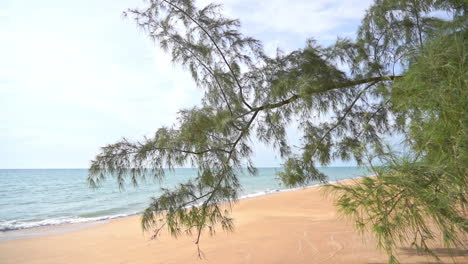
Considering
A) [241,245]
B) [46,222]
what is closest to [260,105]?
[241,245]

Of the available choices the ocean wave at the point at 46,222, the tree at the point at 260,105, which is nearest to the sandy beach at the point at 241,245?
the tree at the point at 260,105

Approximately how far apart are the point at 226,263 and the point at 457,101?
3.72m

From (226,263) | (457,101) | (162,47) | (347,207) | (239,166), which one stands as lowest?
(226,263)

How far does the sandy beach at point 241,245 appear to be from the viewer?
4559 millimetres

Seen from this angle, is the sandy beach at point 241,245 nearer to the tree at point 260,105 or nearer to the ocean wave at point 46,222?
the tree at point 260,105

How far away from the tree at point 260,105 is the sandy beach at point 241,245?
94 centimetres

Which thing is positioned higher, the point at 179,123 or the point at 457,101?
the point at 179,123

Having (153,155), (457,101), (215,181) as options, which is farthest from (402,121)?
(153,155)

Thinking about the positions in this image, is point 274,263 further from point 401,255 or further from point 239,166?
point 239,166

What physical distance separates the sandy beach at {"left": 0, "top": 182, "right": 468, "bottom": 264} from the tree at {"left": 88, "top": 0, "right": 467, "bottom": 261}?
36.9 inches

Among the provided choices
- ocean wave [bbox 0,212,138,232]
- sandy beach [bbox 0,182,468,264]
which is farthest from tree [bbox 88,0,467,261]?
ocean wave [bbox 0,212,138,232]

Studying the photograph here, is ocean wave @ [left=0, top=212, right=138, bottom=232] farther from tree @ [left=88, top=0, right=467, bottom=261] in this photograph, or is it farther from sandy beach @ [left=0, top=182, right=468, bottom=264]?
tree @ [left=88, top=0, right=467, bottom=261]

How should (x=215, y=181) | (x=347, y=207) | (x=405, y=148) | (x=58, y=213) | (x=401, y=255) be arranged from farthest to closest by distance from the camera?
(x=58, y=213) < (x=401, y=255) < (x=215, y=181) < (x=405, y=148) < (x=347, y=207)

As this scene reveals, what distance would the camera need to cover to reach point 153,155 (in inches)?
128
